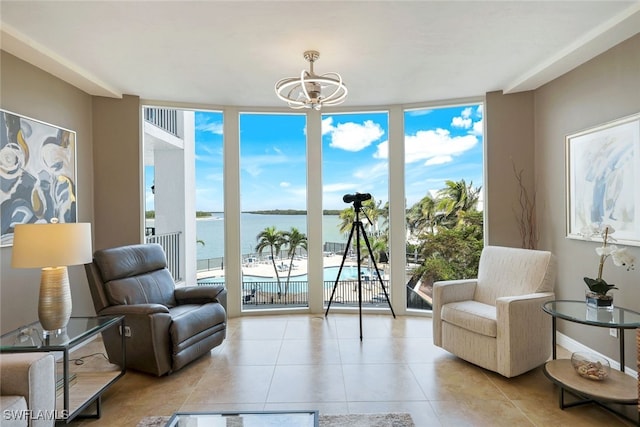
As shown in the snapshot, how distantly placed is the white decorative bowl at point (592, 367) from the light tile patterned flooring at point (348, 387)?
0.73ft

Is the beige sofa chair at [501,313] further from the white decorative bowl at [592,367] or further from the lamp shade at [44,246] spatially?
the lamp shade at [44,246]

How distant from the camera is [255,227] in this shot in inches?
170

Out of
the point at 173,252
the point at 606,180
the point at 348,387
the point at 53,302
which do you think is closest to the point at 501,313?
the point at 348,387

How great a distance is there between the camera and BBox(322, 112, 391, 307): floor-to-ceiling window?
4266 millimetres

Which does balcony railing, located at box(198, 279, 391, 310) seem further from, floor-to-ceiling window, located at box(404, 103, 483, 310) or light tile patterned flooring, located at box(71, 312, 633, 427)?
light tile patterned flooring, located at box(71, 312, 633, 427)

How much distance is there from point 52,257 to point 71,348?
0.54 meters

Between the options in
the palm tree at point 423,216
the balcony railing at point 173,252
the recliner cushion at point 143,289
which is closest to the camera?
the recliner cushion at point 143,289

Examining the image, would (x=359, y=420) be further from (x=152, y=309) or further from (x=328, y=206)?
(x=328, y=206)

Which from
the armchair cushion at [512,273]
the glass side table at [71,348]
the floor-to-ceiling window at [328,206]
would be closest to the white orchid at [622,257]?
the armchair cushion at [512,273]

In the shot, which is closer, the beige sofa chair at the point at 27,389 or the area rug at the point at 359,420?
the beige sofa chair at the point at 27,389

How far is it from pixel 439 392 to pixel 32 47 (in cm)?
381

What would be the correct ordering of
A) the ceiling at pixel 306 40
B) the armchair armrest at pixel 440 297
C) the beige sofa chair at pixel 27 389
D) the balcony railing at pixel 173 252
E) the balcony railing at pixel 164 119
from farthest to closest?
the balcony railing at pixel 173 252 < the balcony railing at pixel 164 119 < the armchair armrest at pixel 440 297 < the ceiling at pixel 306 40 < the beige sofa chair at pixel 27 389

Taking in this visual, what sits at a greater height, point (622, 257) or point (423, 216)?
point (423, 216)

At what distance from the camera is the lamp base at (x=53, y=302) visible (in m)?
2.08
